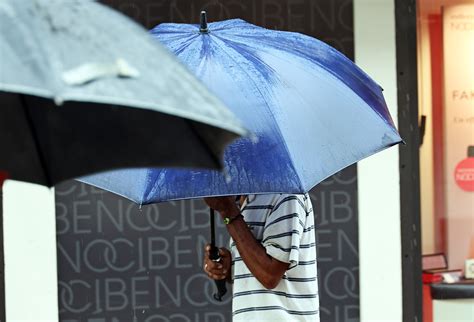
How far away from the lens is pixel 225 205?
3467mm

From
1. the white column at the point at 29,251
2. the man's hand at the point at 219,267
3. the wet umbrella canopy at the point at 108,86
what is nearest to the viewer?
the wet umbrella canopy at the point at 108,86

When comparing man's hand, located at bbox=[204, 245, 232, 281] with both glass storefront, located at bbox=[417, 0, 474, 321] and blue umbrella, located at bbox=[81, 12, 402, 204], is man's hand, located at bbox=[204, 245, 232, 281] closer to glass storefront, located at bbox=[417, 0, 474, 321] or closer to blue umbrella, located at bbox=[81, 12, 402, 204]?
blue umbrella, located at bbox=[81, 12, 402, 204]

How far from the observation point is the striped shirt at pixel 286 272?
3418mm

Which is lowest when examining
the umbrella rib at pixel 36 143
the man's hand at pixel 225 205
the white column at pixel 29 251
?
the white column at pixel 29 251

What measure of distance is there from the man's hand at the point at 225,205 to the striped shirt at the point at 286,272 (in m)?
0.11

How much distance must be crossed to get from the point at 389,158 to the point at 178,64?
435 cm

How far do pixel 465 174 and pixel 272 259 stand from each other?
10.5 feet

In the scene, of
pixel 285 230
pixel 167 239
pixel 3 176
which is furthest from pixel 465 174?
pixel 3 176

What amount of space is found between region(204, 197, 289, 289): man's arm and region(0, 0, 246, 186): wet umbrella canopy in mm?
1097

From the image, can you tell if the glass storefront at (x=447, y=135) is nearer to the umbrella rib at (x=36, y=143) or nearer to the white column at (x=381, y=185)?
the white column at (x=381, y=185)

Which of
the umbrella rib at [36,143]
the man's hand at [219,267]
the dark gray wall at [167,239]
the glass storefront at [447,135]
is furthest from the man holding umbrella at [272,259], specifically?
the glass storefront at [447,135]

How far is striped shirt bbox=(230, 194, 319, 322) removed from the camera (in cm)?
342

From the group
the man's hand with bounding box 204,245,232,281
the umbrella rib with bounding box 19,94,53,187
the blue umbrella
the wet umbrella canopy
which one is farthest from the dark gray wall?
the wet umbrella canopy

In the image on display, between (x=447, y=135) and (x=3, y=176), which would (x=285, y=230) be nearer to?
(x=3, y=176)
